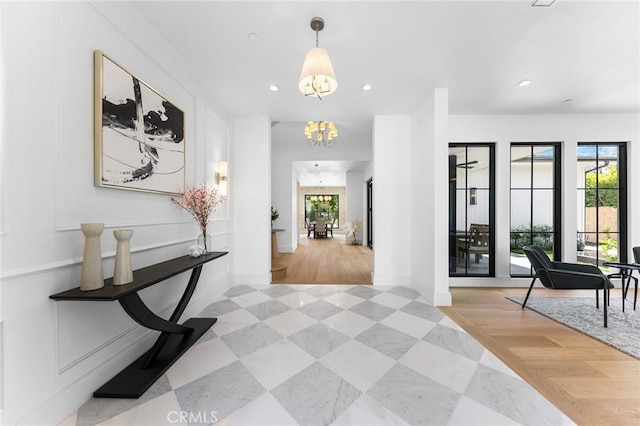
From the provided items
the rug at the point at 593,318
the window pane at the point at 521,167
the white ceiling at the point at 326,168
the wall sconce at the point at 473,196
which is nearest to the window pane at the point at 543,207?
the window pane at the point at 521,167

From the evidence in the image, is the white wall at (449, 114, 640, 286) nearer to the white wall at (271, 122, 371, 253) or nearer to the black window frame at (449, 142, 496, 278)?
the black window frame at (449, 142, 496, 278)

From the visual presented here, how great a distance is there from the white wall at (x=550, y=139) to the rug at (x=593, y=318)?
78 centimetres

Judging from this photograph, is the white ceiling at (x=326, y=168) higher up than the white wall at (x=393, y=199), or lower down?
higher up

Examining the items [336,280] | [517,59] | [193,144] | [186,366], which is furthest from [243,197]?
[517,59]

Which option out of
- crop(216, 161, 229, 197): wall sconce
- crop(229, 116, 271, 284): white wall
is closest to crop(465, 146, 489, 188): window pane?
crop(229, 116, 271, 284): white wall

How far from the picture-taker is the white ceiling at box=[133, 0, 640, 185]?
6.10 feet

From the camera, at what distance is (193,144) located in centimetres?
274

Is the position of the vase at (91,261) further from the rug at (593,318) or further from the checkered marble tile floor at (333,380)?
the rug at (593,318)

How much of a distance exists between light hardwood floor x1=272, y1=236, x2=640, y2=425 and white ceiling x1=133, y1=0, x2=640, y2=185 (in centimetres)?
279

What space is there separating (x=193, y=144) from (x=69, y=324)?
1.97 meters

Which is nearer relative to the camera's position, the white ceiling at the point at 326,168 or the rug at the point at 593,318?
the rug at the point at 593,318

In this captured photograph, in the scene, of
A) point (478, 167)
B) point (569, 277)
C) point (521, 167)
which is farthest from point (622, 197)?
point (569, 277)

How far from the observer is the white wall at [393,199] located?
12.7 feet

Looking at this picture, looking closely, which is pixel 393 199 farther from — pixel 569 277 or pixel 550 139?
pixel 550 139
